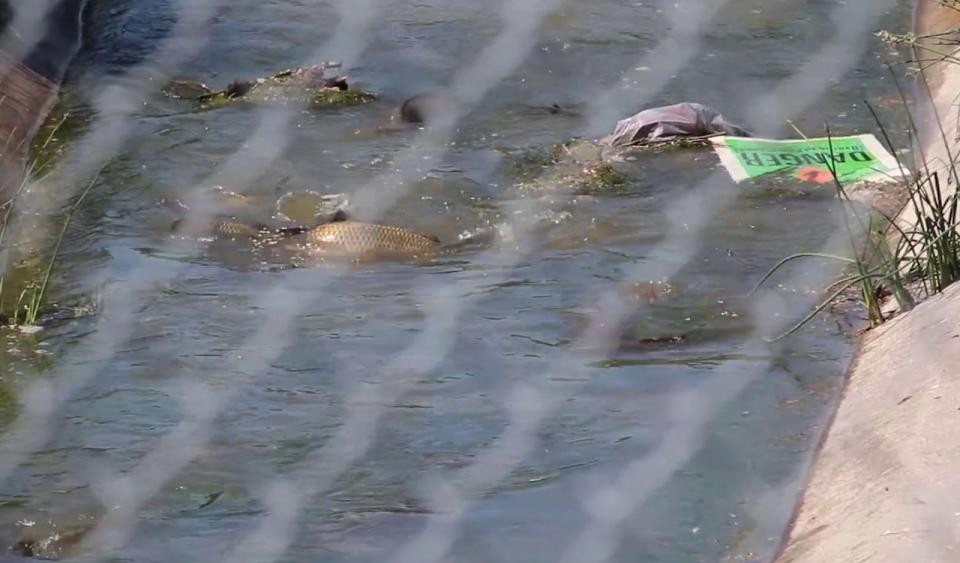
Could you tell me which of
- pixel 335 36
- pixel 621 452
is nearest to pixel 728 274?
pixel 621 452

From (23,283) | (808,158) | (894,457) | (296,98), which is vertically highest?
(894,457)

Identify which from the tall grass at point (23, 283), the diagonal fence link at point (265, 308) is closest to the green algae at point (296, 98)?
the diagonal fence link at point (265, 308)

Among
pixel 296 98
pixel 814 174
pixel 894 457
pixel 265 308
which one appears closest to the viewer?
pixel 894 457

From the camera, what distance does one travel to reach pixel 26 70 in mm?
6184

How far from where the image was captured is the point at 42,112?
19.8ft

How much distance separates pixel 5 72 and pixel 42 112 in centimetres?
37

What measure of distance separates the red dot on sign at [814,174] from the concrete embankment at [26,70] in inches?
94.8

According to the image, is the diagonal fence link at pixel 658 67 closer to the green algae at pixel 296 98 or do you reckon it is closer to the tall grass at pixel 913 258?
the green algae at pixel 296 98

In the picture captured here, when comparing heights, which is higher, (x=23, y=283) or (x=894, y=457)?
(x=894, y=457)

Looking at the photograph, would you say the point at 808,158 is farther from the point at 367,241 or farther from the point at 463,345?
the point at 463,345

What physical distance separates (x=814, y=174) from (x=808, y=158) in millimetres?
106

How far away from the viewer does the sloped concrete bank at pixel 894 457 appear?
2559 mm

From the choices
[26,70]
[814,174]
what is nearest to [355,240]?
[814,174]

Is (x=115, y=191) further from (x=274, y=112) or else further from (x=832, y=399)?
(x=832, y=399)
